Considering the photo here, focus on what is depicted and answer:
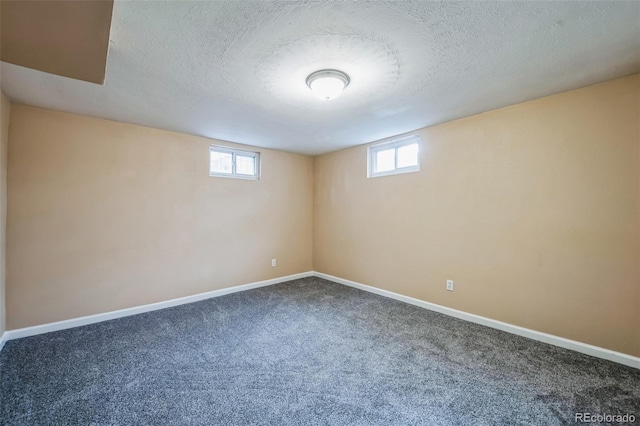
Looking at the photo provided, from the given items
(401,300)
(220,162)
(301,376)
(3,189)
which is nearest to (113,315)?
(3,189)

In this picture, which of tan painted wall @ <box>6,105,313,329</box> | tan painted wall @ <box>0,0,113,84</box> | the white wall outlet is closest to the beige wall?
tan painted wall @ <box>6,105,313,329</box>

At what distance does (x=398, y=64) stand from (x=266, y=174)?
9.83 ft

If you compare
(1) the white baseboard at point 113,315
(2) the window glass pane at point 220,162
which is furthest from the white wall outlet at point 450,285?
(2) the window glass pane at point 220,162

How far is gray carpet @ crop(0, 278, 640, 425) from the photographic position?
1.62 meters

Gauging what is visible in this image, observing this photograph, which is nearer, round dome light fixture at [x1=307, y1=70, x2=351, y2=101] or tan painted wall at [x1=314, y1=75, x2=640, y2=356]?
round dome light fixture at [x1=307, y1=70, x2=351, y2=101]

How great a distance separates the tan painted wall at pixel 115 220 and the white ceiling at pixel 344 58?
43 cm

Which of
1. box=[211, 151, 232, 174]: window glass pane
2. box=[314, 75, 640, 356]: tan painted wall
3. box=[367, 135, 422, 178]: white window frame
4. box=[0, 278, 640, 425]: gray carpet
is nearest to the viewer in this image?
box=[0, 278, 640, 425]: gray carpet

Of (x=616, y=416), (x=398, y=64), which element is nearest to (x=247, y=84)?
(x=398, y=64)

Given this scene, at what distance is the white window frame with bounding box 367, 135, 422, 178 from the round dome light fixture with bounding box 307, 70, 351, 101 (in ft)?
5.77

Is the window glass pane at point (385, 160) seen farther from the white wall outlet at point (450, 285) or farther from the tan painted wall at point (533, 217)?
the white wall outlet at point (450, 285)

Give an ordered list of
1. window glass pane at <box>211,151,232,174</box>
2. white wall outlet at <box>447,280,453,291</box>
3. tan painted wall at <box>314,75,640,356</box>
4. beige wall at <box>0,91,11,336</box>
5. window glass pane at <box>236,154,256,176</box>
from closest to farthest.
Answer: tan painted wall at <box>314,75,640,356</box>, beige wall at <box>0,91,11,336</box>, white wall outlet at <box>447,280,453,291</box>, window glass pane at <box>211,151,232,174</box>, window glass pane at <box>236,154,256,176</box>

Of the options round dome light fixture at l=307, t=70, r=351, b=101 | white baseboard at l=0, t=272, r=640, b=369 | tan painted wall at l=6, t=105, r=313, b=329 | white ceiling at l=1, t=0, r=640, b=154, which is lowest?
white baseboard at l=0, t=272, r=640, b=369

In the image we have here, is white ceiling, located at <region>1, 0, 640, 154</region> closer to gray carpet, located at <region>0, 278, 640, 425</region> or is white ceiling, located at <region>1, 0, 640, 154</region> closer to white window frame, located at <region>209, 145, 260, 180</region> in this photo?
white window frame, located at <region>209, 145, 260, 180</region>

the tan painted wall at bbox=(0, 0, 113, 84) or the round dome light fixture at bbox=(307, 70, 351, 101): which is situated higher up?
the round dome light fixture at bbox=(307, 70, 351, 101)
